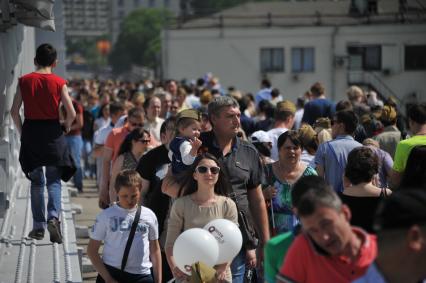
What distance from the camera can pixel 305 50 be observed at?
58.5m

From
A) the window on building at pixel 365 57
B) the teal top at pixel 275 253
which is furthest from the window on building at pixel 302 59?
the teal top at pixel 275 253

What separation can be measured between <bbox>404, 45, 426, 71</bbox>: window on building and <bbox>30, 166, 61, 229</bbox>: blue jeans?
4800cm

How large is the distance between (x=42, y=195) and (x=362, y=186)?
10.3 ft

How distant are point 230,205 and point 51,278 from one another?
213 cm

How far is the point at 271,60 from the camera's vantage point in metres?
59.1

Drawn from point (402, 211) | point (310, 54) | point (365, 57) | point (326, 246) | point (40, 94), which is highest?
point (402, 211)

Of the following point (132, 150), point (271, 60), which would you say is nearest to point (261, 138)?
point (132, 150)

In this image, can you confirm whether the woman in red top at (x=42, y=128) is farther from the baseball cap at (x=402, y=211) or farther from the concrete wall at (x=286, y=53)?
the concrete wall at (x=286, y=53)

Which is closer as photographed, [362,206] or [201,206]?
[201,206]

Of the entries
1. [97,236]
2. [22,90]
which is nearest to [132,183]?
[97,236]

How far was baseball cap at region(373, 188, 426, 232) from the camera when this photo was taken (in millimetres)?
4445

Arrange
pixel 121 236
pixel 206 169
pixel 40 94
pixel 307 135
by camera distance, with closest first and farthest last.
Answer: pixel 206 169 → pixel 121 236 → pixel 40 94 → pixel 307 135

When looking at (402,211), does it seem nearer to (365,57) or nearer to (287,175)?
(287,175)

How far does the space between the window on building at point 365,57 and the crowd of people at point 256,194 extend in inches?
1758
